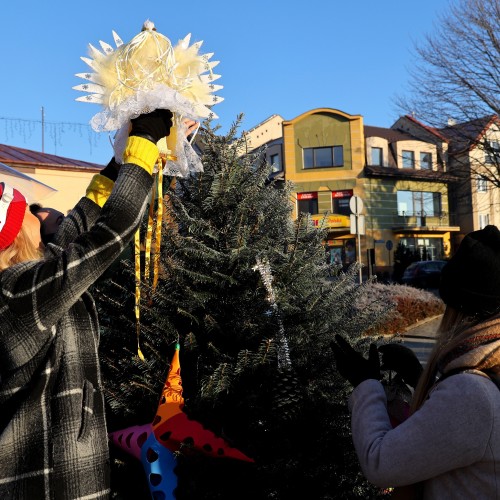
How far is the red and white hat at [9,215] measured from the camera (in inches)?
65.8

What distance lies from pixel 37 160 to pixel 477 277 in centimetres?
994

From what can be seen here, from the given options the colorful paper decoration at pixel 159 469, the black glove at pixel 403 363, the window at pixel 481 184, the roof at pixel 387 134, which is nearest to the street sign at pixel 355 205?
the window at pixel 481 184

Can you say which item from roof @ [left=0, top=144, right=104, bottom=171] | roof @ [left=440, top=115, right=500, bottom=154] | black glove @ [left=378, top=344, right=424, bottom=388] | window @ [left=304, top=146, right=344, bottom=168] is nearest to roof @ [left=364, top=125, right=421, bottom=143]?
window @ [left=304, top=146, right=344, bottom=168]

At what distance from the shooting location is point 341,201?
1378 inches

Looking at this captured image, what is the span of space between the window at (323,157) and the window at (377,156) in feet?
8.12

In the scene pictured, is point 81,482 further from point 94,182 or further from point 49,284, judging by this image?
point 94,182

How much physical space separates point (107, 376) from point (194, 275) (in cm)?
60

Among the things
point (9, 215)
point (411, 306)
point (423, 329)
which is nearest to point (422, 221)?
point (411, 306)

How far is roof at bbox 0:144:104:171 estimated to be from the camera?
9.76m

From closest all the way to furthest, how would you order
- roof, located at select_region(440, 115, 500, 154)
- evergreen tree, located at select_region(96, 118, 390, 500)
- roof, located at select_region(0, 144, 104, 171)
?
evergreen tree, located at select_region(96, 118, 390, 500) → roof, located at select_region(0, 144, 104, 171) → roof, located at select_region(440, 115, 500, 154)

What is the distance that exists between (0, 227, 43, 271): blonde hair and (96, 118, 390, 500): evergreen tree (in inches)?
27.3

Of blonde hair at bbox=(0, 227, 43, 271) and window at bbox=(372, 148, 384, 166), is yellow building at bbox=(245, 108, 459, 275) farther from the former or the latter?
blonde hair at bbox=(0, 227, 43, 271)

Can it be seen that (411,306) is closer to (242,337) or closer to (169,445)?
(242,337)

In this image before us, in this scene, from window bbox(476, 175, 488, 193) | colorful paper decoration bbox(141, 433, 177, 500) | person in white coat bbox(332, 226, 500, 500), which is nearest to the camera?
person in white coat bbox(332, 226, 500, 500)
